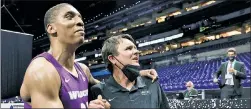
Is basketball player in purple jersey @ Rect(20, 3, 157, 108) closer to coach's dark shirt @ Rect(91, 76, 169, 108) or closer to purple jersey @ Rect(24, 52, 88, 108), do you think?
purple jersey @ Rect(24, 52, 88, 108)

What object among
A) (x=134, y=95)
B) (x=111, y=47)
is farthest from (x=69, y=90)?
(x=111, y=47)

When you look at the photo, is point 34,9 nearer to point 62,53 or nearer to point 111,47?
point 111,47

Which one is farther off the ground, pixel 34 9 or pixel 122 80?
pixel 34 9

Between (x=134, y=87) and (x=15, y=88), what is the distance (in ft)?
2.53

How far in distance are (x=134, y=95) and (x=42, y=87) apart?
0.66 metres

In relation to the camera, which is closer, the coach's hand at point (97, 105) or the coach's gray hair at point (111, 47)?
the coach's hand at point (97, 105)

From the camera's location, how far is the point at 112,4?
628 inches

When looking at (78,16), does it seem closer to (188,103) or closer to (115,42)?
(115,42)

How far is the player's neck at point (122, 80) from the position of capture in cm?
190

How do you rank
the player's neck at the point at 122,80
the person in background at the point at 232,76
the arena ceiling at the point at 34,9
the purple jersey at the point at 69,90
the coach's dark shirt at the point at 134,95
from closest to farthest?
the purple jersey at the point at 69,90 → the coach's dark shirt at the point at 134,95 → the player's neck at the point at 122,80 → the person in background at the point at 232,76 → the arena ceiling at the point at 34,9

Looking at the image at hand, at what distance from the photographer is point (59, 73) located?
135 cm

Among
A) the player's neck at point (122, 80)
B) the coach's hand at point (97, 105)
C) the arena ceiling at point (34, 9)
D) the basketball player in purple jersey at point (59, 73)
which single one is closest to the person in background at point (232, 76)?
the player's neck at point (122, 80)

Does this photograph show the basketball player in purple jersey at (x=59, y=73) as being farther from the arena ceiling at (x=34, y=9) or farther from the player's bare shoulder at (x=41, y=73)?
the arena ceiling at (x=34, y=9)

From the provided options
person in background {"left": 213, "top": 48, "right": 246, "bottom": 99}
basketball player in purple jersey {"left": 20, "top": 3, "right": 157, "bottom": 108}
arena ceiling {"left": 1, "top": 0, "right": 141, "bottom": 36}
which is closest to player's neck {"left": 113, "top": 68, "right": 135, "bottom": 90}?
basketball player in purple jersey {"left": 20, "top": 3, "right": 157, "bottom": 108}
